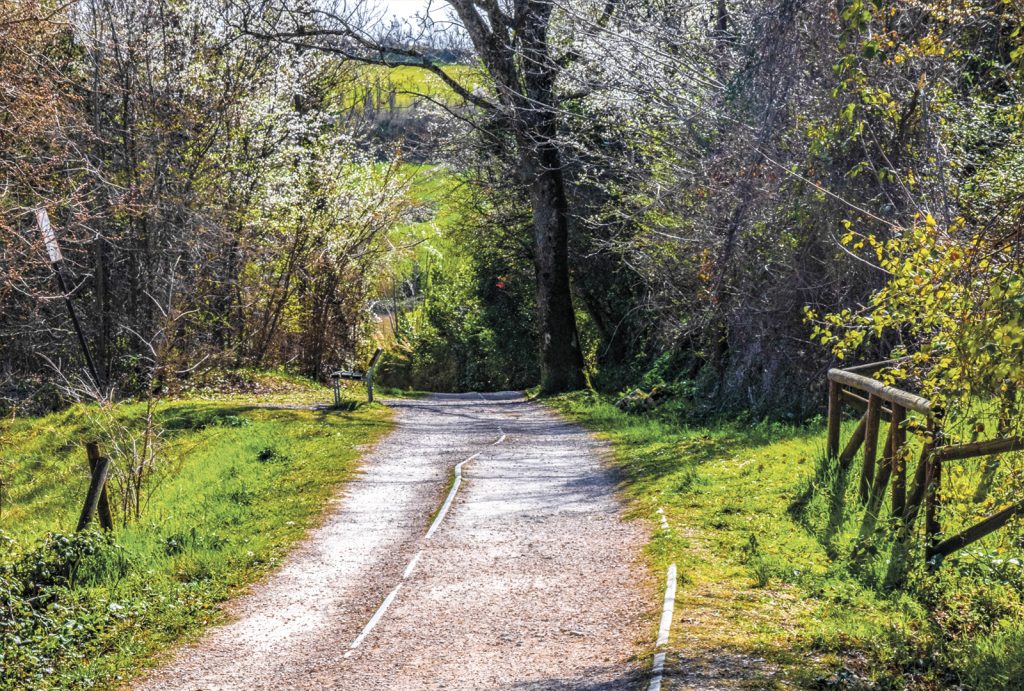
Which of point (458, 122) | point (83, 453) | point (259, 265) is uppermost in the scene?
point (458, 122)

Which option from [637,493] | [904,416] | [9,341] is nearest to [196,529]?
[637,493]

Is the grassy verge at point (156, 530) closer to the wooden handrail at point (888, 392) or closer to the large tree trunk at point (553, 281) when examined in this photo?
the wooden handrail at point (888, 392)

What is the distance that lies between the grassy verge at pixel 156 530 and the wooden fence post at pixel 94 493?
9.5 inches

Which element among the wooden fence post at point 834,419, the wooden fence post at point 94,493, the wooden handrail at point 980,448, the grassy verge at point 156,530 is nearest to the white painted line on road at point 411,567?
the grassy verge at point 156,530

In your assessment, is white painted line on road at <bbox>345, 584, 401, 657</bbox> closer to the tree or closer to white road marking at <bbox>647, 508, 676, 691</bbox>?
white road marking at <bbox>647, 508, 676, 691</bbox>

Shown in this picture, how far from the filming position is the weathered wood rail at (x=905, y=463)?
7718mm

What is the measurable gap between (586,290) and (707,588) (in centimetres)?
2096

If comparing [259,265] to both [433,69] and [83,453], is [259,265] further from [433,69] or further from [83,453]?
[83,453]

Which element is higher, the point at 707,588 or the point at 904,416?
the point at 904,416

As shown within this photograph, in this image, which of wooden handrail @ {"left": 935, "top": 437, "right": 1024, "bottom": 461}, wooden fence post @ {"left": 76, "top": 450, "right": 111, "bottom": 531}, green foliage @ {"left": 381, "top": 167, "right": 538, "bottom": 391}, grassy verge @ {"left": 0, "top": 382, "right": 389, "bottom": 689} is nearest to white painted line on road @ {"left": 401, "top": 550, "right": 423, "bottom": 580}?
grassy verge @ {"left": 0, "top": 382, "right": 389, "bottom": 689}

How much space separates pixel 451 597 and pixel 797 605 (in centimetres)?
295

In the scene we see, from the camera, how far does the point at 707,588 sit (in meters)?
8.73

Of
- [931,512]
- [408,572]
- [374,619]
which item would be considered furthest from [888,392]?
[374,619]

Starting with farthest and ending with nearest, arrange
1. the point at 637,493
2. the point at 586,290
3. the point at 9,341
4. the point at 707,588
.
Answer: the point at 586,290
the point at 9,341
the point at 637,493
the point at 707,588
